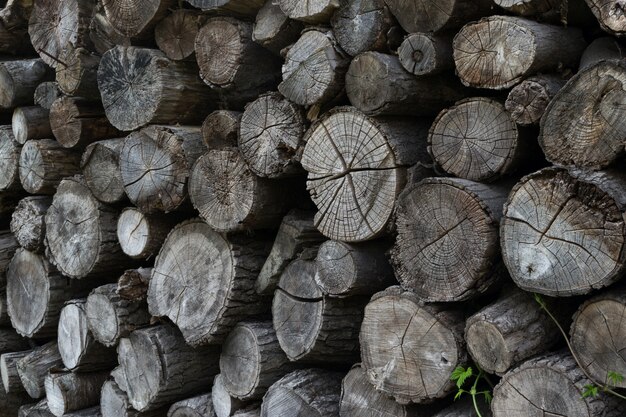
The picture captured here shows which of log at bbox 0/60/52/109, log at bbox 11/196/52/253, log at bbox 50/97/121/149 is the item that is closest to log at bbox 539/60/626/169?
log at bbox 50/97/121/149

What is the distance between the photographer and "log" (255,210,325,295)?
3.03 m

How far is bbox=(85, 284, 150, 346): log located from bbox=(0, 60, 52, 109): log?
126cm

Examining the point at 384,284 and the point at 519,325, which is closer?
the point at 519,325

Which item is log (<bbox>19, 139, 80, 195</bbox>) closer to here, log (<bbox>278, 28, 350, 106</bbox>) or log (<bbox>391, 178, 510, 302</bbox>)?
log (<bbox>278, 28, 350, 106</bbox>)

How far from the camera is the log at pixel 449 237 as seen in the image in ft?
7.88

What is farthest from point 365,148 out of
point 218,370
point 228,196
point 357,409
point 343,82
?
point 218,370

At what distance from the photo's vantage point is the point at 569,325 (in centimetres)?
239

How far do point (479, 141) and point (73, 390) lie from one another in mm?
2635

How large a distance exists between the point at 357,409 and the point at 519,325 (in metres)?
0.77

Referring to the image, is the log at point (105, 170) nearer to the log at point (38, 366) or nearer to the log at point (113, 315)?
the log at point (113, 315)

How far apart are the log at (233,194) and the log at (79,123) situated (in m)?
0.93

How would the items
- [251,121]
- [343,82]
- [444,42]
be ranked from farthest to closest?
1. [251,121]
2. [343,82]
3. [444,42]

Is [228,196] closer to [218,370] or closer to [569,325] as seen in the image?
[218,370]

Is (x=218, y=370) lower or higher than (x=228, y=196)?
lower
